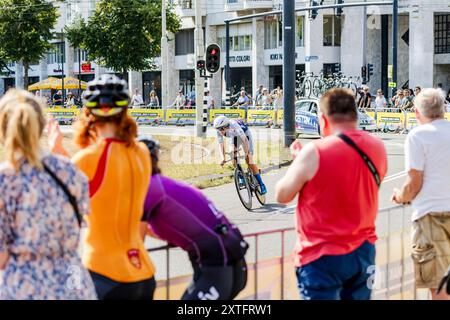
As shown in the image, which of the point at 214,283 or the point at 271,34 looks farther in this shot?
the point at 271,34

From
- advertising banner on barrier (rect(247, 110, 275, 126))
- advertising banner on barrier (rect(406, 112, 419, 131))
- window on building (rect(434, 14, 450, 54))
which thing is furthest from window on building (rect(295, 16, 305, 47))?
advertising banner on barrier (rect(406, 112, 419, 131))

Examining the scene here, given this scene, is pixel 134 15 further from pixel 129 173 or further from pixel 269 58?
pixel 129 173

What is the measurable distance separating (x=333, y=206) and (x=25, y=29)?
5089 centimetres

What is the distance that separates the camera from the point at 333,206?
190 inches

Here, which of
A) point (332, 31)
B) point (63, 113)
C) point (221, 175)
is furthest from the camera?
point (332, 31)

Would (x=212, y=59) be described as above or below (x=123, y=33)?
below

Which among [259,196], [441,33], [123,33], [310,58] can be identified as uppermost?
[441,33]

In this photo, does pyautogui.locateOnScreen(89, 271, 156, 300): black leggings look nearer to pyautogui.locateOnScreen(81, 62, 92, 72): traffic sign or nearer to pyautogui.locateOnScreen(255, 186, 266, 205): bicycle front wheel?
pyautogui.locateOnScreen(255, 186, 266, 205): bicycle front wheel

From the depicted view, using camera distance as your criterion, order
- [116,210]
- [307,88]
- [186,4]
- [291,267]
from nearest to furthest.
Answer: [116,210] → [291,267] → [307,88] → [186,4]

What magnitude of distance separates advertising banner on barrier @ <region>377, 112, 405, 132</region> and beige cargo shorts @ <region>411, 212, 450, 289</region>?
29.2m

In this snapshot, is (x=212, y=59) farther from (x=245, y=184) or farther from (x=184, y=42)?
(x=184, y=42)

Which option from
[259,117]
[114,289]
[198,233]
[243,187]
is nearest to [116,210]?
[114,289]

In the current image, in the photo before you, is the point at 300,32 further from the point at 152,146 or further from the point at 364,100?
the point at 152,146
